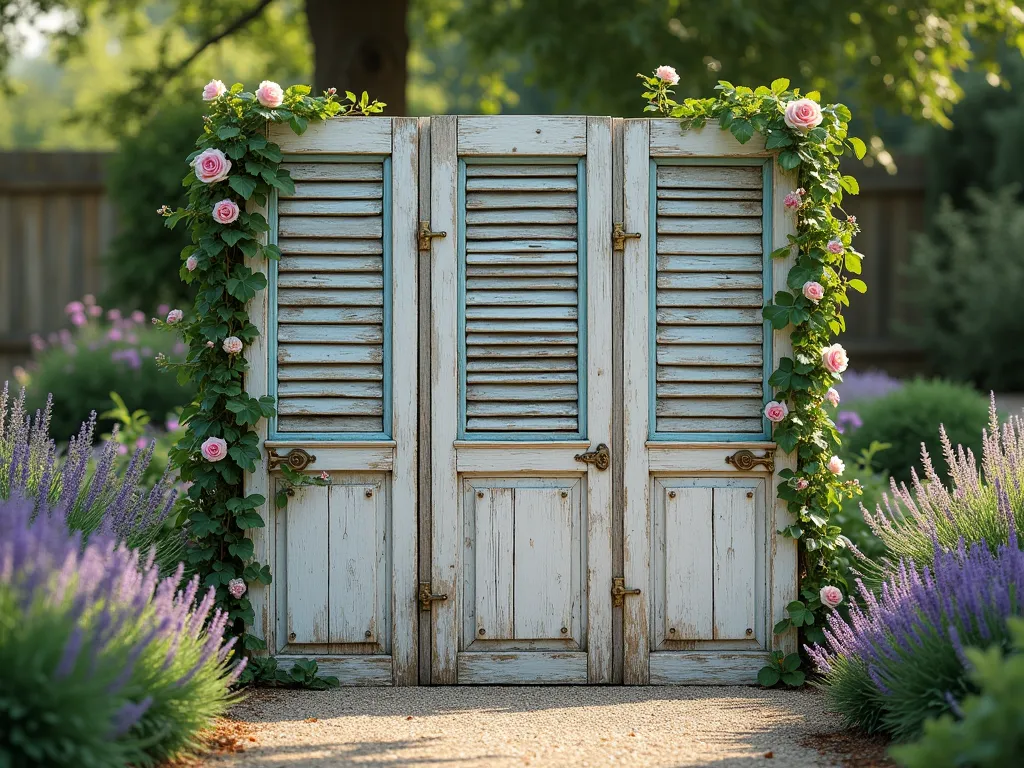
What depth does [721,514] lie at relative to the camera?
183 inches

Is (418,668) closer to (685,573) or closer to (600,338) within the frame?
(685,573)

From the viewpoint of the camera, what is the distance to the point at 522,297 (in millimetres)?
4617

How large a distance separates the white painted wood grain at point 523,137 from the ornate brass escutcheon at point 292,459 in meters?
1.26

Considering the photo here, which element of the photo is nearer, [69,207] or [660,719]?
[660,719]

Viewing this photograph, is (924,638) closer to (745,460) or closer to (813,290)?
(745,460)

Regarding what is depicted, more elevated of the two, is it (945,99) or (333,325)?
(945,99)

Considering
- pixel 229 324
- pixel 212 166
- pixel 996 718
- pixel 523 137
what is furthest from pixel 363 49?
pixel 996 718

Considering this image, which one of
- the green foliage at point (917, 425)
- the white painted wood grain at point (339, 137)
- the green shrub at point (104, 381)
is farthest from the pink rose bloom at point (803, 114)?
the green shrub at point (104, 381)

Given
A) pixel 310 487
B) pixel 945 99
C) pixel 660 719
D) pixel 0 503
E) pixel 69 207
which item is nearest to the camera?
pixel 0 503

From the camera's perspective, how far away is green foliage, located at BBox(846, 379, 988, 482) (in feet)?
22.4

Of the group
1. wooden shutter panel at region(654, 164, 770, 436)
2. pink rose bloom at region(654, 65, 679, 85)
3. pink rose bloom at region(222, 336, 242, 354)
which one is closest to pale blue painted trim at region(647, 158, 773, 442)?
wooden shutter panel at region(654, 164, 770, 436)

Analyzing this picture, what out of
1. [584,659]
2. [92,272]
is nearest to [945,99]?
[584,659]

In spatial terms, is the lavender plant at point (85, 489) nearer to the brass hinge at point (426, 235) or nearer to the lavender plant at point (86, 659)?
the lavender plant at point (86, 659)

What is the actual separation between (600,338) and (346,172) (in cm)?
113
